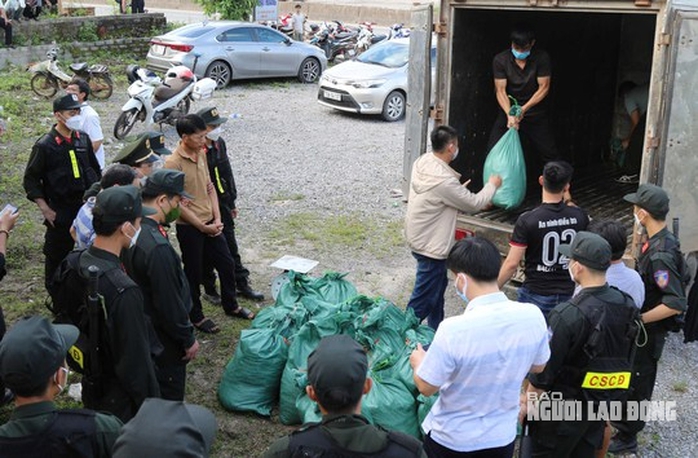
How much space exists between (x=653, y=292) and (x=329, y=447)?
2.70 m

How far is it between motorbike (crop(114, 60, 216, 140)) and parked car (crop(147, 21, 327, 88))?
2.02 metres

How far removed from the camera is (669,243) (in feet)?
14.2

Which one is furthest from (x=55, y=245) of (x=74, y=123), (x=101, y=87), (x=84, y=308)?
(x=101, y=87)

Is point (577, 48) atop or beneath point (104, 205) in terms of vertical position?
atop

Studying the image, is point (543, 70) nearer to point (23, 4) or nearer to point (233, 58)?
point (233, 58)

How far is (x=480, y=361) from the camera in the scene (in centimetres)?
299

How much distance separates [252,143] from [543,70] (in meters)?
5.80

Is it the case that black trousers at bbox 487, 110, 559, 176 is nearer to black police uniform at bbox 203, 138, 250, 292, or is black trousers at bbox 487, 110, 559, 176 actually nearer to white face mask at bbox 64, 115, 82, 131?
black police uniform at bbox 203, 138, 250, 292

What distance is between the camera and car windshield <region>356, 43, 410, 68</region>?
13.8 m

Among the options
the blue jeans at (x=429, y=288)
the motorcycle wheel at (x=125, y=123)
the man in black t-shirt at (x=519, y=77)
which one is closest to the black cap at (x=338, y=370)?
the blue jeans at (x=429, y=288)

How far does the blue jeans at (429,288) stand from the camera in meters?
5.30

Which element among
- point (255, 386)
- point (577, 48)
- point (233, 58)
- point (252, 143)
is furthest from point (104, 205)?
point (233, 58)

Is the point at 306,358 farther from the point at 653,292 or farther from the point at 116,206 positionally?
the point at 653,292

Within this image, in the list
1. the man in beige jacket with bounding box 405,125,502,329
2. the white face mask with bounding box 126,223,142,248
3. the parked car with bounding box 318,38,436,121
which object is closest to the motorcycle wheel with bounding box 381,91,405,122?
the parked car with bounding box 318,38,436,121
